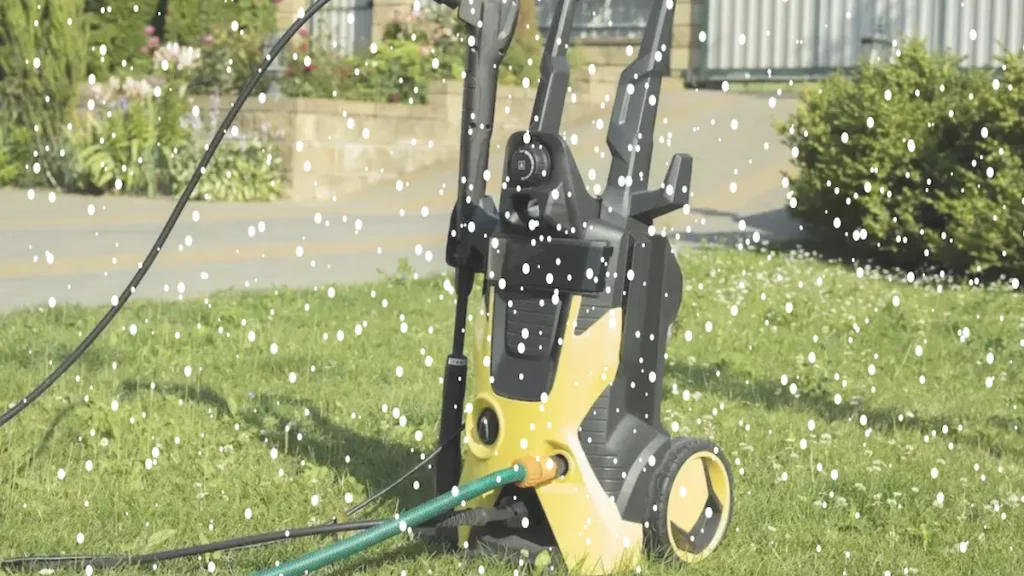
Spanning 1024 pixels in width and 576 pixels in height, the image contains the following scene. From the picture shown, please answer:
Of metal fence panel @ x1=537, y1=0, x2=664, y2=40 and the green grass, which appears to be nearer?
the green grass

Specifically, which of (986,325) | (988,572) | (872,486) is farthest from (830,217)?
(988,572)

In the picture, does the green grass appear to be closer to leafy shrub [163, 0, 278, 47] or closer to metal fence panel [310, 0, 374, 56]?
leafy shrub [163, 0, 278, 47]

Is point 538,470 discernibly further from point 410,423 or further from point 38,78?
point 38,78

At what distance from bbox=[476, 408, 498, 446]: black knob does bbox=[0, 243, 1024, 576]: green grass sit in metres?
0.28

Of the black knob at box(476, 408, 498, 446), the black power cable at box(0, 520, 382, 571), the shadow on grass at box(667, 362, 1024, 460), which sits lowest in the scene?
the shadow on grass at box(667, 362, 1024, 460)

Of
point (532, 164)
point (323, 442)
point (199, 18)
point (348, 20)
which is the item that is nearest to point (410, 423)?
point (323, 442)

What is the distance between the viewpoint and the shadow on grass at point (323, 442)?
3.85m

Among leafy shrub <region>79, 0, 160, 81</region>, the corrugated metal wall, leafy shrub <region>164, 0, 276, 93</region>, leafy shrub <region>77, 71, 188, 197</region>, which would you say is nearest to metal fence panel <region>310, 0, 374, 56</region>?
leafy shrub <region>164, 0, 276, 93</region>

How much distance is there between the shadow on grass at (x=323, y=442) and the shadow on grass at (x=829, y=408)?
151cm

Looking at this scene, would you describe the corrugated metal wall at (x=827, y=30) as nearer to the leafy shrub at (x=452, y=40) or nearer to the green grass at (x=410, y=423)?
the leafy shrub at (x=452, y=40)

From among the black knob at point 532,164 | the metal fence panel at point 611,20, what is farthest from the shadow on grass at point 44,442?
the metal fence panel at point 611,20

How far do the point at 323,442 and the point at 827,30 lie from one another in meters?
13.3

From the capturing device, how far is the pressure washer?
2916mm

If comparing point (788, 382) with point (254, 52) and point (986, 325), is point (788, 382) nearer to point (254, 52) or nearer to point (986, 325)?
point (986, 325)
